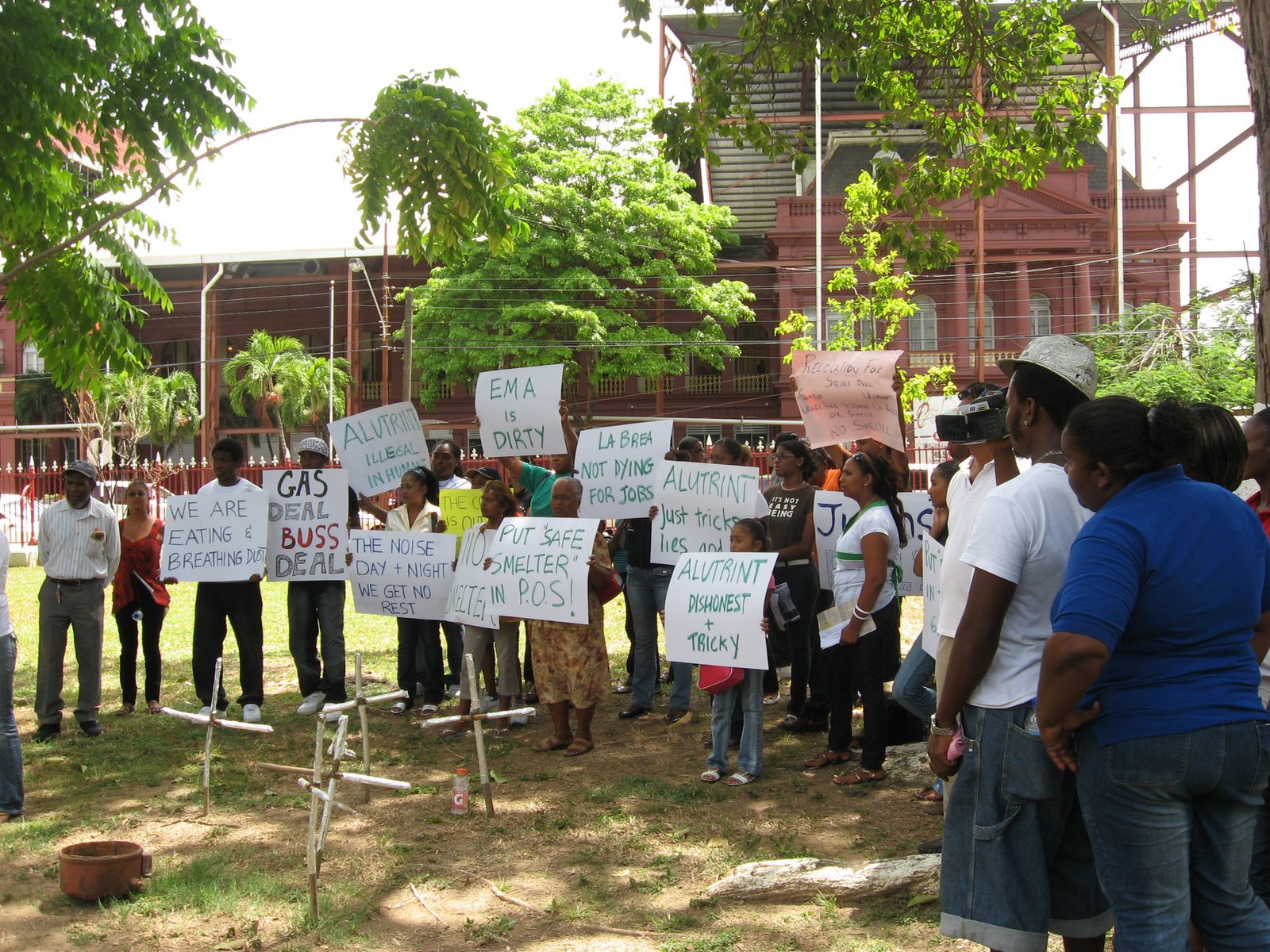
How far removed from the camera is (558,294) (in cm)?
3438

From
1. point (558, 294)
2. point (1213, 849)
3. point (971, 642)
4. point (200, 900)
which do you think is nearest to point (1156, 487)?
point (971, 642)

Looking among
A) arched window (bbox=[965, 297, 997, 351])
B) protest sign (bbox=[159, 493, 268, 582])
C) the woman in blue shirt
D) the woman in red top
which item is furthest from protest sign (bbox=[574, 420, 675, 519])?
arched window (bbox=[965, 297, 997, 351])

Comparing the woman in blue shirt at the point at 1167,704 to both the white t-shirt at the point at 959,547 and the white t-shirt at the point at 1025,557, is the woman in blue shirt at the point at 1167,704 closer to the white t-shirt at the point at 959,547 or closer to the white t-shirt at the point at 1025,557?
the white t-shirt at the point at 1025,557

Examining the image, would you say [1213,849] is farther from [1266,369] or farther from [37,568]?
[37,568]

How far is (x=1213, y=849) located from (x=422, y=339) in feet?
110

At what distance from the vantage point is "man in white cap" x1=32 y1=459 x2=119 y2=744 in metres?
8.38

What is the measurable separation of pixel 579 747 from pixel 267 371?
33248 millimetres

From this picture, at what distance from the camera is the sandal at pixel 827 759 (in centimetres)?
748

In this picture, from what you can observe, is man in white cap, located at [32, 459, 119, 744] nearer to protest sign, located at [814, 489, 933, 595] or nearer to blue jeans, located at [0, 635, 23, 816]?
blue jeans, located at [0, 635, 23, 816]

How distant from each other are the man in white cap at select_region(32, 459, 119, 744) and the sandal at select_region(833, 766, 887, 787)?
5.21 m

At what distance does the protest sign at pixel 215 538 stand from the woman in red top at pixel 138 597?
39 centimetres

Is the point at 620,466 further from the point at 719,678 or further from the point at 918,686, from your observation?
the point at 918,686

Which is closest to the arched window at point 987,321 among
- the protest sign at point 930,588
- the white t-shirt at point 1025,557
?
the protest sign at point 930,588

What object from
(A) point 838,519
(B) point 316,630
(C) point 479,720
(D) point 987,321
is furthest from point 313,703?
(D) point 987,321
